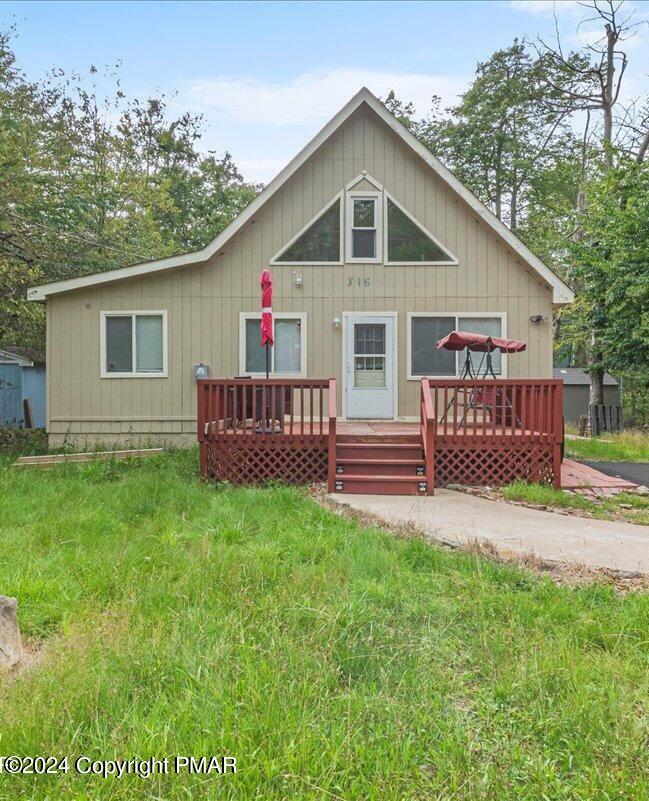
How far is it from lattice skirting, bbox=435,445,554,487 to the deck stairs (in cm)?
36

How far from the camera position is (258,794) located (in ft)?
5.85

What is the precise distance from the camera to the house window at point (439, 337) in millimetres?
9656

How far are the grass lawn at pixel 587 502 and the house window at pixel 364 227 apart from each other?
514 centimetres

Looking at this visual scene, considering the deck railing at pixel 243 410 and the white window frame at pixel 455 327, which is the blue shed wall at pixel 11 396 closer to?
the deck railing at pixel 243 410

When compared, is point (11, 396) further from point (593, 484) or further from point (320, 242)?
point (593, 484)

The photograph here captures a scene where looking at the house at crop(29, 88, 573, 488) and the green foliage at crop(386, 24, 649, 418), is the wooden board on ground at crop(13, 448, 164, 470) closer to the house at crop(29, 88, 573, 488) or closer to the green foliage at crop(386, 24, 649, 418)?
the house at crop(29, 88, 573, 488)

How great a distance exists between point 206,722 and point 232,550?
6.39ft

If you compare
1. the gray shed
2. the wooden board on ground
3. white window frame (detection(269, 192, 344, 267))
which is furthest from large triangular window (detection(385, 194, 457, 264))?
the gray shed

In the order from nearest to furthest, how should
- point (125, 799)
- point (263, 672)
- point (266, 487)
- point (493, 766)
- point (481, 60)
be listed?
point (125, 799)
point (493, 766)
point (263, 672)
point (266, 487)
point (481, 60)

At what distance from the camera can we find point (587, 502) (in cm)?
609

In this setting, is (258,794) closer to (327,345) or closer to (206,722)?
Answer: (206,722)

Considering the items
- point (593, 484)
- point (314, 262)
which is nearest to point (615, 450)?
point (593, 484)

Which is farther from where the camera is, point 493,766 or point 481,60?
point 481,60

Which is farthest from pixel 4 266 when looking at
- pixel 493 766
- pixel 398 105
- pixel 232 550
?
pixel 398 105
